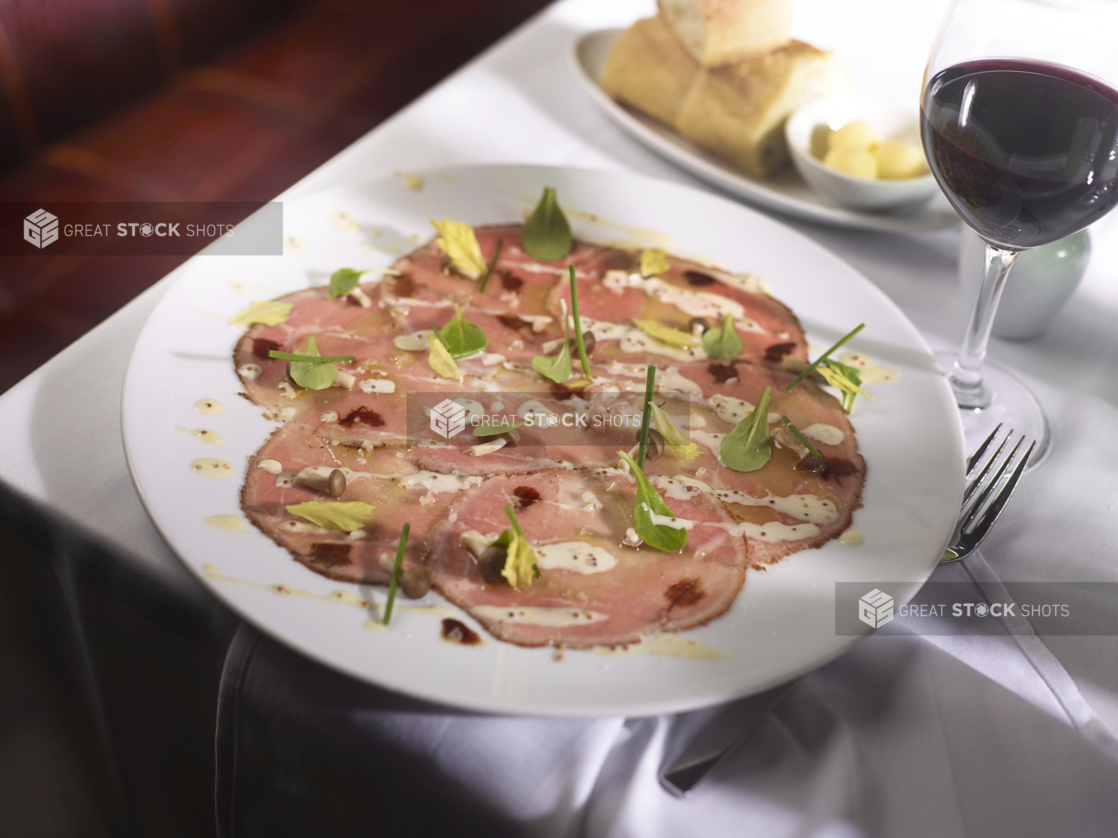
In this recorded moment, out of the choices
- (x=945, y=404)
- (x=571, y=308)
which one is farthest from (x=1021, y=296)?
(x=571, y=308)

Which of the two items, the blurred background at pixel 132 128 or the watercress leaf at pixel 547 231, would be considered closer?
the blurred background at pixel 132 128

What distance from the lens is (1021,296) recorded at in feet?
3.22

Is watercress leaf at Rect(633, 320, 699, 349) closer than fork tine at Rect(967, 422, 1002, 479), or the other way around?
fork tine at Rect(967, 422, 1002, 479)

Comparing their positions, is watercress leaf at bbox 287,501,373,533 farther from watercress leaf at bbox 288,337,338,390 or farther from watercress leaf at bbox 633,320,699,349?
watercress leaf at bbox 633,320,699,349

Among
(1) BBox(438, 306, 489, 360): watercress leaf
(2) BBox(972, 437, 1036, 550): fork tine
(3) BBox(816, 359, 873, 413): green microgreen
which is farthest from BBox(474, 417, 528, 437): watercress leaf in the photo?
(2) BBox(972, 437, 1036, 550): fork tine

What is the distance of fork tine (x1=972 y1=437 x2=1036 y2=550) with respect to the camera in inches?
30.4

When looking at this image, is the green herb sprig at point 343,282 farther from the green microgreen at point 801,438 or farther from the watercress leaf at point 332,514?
the green microgreen at point 801,438

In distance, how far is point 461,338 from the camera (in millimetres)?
898

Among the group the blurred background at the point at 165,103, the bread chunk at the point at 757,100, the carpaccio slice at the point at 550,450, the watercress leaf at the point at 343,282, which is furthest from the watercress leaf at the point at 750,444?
the blurred background at the point at 165,103

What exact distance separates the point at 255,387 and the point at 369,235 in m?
0.30

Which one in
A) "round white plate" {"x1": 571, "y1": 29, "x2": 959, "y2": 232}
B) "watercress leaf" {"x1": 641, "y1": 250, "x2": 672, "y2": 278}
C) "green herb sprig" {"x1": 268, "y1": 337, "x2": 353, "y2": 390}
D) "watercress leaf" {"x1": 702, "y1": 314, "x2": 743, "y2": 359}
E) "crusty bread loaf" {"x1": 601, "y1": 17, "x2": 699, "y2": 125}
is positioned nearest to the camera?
"green herb sprig" {"x1": 268, "y1": 337, "x2": 353, "y2": 390}

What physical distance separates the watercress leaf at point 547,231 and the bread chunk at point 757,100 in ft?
1.09

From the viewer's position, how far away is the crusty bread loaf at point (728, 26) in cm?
121

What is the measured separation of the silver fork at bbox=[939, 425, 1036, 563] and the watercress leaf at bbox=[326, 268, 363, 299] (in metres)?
0.66
